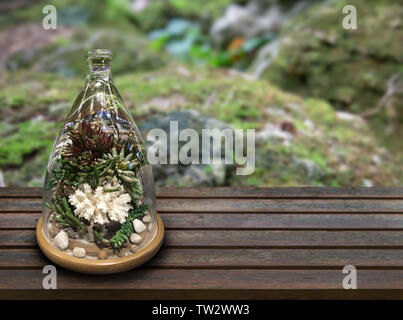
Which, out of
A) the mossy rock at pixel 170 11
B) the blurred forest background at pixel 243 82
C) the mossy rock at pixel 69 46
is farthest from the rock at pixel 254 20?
the mossy rock at pixel 69 46

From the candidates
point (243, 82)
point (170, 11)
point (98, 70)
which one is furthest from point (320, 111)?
point (170, 11)

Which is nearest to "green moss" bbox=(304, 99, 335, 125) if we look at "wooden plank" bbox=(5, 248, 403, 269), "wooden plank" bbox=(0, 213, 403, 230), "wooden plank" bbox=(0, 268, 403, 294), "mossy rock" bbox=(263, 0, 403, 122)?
"mossy rock" bbox=(263, 0, 403, 122)

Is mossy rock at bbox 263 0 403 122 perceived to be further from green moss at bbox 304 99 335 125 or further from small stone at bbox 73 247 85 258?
small stone at bbox 73 247 85 258

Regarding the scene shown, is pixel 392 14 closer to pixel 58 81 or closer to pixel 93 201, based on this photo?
pixel 58 81

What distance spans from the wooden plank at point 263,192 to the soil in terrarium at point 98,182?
0.39 metres

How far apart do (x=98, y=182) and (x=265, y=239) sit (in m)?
0.59

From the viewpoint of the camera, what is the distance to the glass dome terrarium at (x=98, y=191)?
4.43ft

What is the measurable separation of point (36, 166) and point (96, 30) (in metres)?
2.64

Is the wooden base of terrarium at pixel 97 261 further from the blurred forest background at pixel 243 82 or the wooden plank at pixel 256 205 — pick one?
the blurred forest background at pixel 243 82

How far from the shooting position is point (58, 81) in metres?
3.77

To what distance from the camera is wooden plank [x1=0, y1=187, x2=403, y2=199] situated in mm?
1853

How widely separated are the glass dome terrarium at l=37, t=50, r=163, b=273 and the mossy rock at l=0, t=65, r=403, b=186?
3.99 feet

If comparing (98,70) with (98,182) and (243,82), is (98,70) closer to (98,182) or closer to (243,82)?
(98,182)

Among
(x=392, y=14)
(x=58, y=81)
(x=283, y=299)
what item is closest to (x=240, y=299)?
(x=283, y=299)
